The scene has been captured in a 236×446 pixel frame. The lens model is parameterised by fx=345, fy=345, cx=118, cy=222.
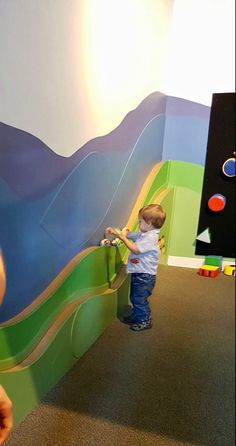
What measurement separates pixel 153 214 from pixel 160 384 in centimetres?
31

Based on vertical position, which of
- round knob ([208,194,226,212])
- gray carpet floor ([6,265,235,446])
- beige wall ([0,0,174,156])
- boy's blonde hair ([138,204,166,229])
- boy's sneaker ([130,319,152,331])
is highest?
beige wall ([0,0,174,156])

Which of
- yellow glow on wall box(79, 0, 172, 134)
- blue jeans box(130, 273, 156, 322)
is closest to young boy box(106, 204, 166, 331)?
blue jeans box(130, 273, 156, 322)

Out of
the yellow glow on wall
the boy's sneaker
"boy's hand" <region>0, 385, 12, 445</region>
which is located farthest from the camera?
the boy's sneaker

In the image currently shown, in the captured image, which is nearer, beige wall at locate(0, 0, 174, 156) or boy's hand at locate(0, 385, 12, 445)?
boy's hand at locate(0, 385, 12, 445)

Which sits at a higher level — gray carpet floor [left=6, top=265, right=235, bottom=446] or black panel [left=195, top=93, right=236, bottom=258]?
black panel [left=195, top=93, right=236, bottom=258]

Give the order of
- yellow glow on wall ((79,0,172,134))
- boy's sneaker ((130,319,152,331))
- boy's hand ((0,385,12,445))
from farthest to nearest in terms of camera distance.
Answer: boy's sneaker ((130,319,152,331)) → yellow glow on wall ((79,0,172,134)) → boy's hand ((0,385,12,445))

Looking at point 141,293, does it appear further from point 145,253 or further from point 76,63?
point 76,63

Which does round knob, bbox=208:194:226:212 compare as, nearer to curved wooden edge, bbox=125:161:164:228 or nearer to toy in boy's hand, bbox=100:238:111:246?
curved wooden edge, bbox=125:161:164:228

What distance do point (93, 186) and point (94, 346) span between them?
278 millimetres

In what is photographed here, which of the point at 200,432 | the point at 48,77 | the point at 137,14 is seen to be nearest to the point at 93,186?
the point at 48,77

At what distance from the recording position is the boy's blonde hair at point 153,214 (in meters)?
0.39

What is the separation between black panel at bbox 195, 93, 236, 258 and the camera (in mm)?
391

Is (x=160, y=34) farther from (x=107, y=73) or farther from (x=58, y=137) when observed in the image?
(x=58, y=137)

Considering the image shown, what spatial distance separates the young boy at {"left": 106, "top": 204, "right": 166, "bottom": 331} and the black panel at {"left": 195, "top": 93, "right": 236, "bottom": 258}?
55 mm
